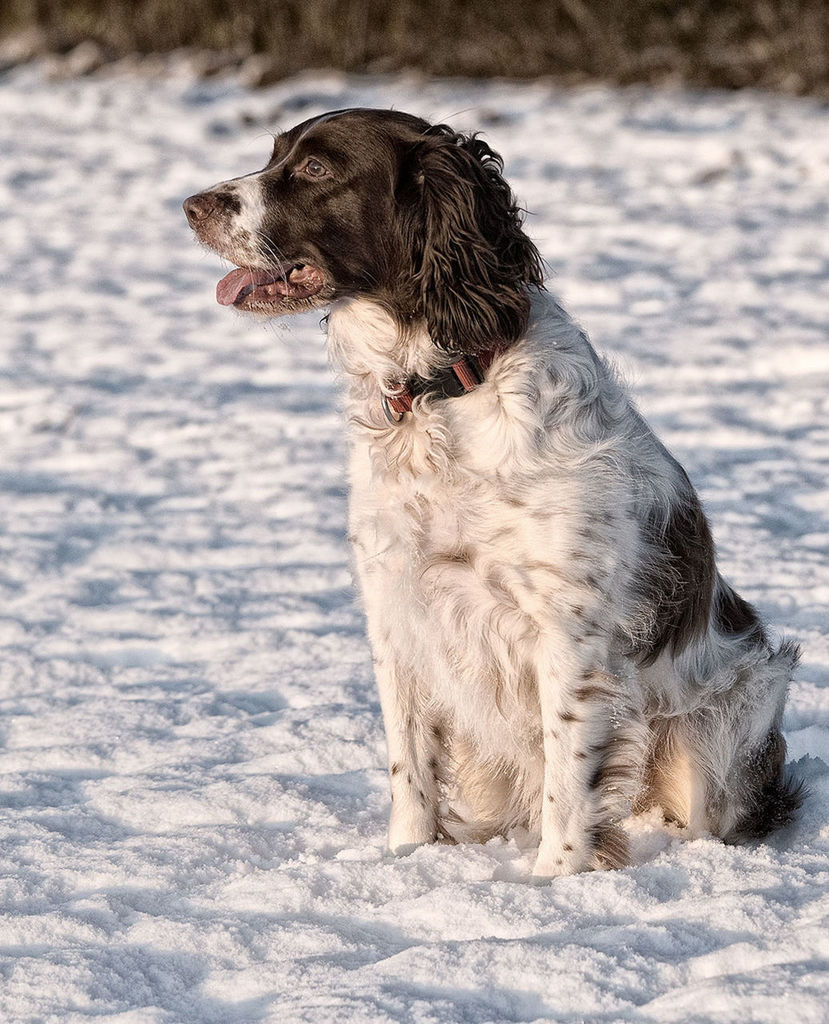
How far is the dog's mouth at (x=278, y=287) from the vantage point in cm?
328

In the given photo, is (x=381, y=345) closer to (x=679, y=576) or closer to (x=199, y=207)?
(x=199, y=207)

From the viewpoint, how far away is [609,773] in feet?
10.5

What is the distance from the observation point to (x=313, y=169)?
3264 millimetres

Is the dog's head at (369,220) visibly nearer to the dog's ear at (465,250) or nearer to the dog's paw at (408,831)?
the dog's ear at (465,250)

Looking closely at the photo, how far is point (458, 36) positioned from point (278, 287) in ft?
43.0

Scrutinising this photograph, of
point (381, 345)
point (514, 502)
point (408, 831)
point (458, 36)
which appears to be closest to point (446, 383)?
point (381, 345)

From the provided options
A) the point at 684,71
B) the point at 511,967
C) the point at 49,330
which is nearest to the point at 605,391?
the point at 511,967

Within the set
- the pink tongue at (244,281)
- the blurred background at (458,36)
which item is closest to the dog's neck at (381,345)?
the pink tongue at (244,281)

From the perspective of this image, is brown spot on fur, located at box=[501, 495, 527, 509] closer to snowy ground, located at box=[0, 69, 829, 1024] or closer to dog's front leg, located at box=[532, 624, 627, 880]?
dog's front leg, located at box=[532, 624, 627, 880]

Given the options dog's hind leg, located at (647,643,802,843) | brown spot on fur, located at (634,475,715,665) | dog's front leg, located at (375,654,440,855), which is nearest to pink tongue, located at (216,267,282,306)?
dog's front leg, located at (375,654,440,855)

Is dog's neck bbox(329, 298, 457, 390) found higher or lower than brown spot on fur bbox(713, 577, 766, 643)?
higher

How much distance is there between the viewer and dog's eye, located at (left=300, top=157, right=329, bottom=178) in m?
3.25

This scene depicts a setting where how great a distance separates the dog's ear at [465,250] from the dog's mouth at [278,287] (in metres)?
0.25

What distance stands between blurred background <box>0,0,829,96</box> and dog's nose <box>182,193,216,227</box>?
1057 centimetres
